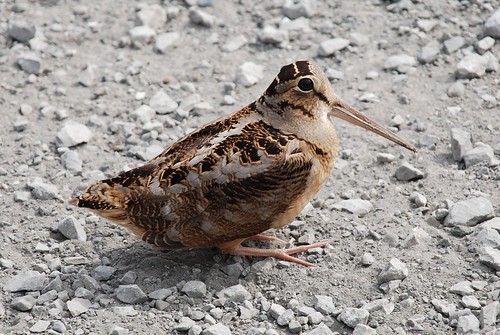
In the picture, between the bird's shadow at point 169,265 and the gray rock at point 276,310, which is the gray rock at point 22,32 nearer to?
the bird's shadow at point 169,265

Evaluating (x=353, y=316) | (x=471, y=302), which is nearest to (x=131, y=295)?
(x=353, y=316)

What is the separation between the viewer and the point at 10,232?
7289 mm

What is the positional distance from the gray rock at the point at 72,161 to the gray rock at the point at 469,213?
10.4 ft

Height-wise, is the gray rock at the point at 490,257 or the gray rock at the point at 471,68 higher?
the gray rock at the point at 471,68

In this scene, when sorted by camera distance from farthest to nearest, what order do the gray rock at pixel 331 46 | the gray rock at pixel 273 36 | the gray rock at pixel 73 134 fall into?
the gray rock at pixel 273 36, the gray rock at pixel 331 46, the gray rock at pixel 73 134

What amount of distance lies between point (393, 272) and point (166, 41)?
4.30 m

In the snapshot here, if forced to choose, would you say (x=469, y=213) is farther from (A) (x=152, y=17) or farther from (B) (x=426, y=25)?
(A) (x=152, y=17)

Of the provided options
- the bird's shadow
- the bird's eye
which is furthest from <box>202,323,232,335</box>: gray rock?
the bird's eye

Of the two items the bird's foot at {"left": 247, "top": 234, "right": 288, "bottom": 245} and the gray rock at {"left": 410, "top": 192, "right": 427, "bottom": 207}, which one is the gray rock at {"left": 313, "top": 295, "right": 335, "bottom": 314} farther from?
the gray rock at {"left": 410, "top": 192, "right": 427, "bottom": 207}

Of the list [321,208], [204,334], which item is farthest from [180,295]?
[321,208]

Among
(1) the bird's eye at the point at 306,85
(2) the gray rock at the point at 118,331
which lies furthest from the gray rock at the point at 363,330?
(1) the bird's eye at the point at 306,85

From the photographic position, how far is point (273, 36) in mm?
9758

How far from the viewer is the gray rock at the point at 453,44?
9367mm

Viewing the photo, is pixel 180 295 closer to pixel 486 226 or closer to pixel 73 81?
pixel 486 226
